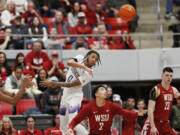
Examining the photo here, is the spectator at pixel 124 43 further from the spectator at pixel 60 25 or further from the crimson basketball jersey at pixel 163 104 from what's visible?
the crimson basketball jersey at pixel 163 104

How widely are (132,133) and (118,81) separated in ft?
15.2

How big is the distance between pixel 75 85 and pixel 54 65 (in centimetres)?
511

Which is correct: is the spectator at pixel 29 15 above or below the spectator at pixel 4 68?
above

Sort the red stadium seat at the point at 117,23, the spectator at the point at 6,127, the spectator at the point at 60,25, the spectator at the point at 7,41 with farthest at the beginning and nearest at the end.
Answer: the red stadium seat at the point at 117,23 < the spectator at the point at 60,25 < the spectator at the point at 7,41 < the spectator at the point at 6,127

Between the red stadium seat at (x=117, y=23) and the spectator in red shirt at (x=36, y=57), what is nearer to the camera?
the spectator in red shirt at (x=36, y=57)

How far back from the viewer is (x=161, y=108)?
1116 cm

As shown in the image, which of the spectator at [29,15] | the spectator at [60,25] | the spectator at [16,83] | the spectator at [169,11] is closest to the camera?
the spectator at [16,83]

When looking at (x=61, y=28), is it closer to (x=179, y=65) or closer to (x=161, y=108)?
(x=179, y=65)

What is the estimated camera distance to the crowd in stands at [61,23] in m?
17.0

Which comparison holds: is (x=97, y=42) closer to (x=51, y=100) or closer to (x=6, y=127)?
(x=51, y=100)

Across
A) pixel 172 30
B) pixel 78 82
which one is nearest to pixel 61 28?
pixel 172 30

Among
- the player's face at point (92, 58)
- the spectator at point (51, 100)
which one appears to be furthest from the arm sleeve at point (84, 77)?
the spectator at point (51, 100)

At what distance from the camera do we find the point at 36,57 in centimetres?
1620

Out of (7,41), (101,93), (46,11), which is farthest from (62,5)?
(101,93)
